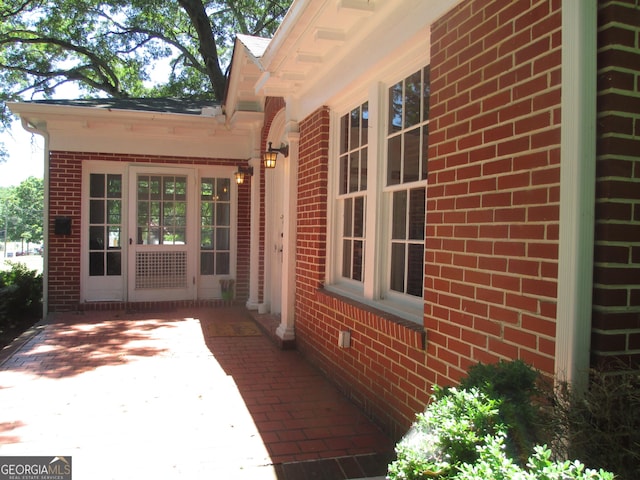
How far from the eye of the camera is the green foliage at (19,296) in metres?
7.86

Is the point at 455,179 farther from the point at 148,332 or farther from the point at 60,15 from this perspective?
the point at 60,15

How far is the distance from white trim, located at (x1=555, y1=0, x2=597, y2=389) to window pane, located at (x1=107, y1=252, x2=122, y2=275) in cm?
786

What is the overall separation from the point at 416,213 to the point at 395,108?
0.86 meters

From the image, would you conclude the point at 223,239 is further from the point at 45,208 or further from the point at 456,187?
the point at 456,187

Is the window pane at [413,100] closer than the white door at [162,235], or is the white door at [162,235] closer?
the window pane at [413,100]

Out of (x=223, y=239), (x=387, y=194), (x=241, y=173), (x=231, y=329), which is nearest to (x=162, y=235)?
(x=223, y=239)

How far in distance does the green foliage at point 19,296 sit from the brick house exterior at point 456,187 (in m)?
4.95

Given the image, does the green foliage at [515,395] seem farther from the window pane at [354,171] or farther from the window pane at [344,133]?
the window pane at [344,133]

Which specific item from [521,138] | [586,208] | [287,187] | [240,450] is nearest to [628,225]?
[586,208]

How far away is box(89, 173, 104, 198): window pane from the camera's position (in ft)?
27.3

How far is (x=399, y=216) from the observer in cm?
374

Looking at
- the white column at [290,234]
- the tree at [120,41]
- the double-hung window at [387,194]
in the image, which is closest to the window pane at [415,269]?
the double-hung window at [387,194]

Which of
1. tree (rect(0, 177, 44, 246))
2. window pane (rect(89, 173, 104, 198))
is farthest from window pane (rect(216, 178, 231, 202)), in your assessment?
tree (rect(0, 177, 44, 246))

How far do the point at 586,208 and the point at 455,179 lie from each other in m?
0.93
